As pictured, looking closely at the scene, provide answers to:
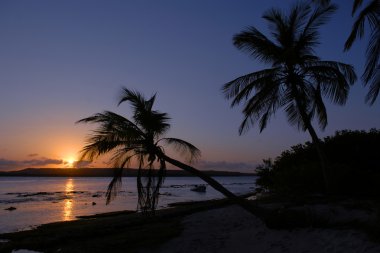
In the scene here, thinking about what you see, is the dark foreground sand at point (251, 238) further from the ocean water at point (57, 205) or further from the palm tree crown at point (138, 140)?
the ocean water at point (57, 205)

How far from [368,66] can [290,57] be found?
603cm

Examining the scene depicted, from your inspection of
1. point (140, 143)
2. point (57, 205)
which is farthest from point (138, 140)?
point (57, 205)

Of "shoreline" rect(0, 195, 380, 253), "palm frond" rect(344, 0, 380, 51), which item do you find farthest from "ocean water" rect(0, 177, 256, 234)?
"palm frond" rect(344, 0, 380, 51)

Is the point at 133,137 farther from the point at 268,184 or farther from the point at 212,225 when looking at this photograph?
the point at 268,184

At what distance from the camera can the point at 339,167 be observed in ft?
60.7

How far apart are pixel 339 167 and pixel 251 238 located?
330 inches

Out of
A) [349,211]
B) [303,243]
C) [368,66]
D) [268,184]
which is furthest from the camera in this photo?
[268,184]

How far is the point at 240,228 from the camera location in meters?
14.0

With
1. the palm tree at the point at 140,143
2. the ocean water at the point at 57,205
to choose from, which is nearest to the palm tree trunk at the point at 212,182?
the palm tree at the point at 140,143

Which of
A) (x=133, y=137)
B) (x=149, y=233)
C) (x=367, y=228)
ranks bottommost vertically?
(x=149, y=233)

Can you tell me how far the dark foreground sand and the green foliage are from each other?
5.16 metres

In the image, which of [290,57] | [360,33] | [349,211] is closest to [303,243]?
[349,211]

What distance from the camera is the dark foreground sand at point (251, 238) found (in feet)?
31.9

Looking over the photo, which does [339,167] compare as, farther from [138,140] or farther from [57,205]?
[57,205]
